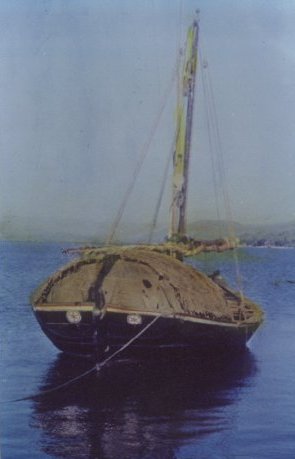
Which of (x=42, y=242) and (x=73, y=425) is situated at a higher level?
(x=42, y=242)

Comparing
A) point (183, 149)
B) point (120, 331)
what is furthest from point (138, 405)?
point (183, 149)

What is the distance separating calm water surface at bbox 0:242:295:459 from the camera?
19.8ft

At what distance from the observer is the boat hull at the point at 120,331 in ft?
25.7

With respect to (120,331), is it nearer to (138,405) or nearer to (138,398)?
(138,398)

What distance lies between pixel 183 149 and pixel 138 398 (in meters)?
2.52

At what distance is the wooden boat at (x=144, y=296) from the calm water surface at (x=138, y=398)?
10.2 inches

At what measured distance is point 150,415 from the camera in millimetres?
6762

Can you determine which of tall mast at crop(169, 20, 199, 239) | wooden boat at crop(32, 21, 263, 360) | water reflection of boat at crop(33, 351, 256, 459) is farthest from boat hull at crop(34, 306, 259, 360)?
tall mast at crop(169, 20, 199, 239)

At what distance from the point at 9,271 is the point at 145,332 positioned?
225cm

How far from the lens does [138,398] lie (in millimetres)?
7238

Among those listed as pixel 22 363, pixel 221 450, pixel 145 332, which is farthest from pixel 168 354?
pixel 221 450

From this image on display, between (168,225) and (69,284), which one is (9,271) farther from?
(168,225)

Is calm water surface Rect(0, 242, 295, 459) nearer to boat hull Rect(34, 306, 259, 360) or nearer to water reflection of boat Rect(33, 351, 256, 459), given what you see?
water reflection of boat Rect(33, 351, 256, 459)

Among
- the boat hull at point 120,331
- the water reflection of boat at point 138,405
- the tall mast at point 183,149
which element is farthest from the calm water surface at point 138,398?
the tall mast at point 183,149
